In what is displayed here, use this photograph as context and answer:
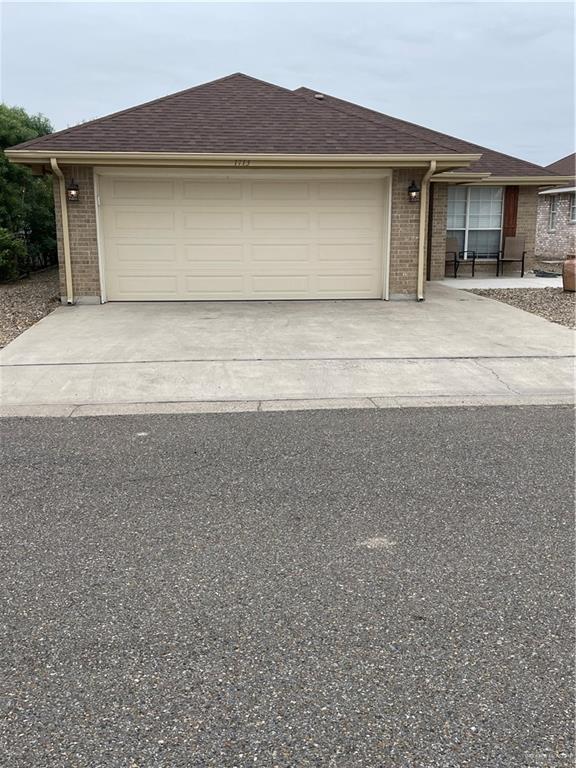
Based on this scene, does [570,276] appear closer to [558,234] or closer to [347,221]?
[347,221]

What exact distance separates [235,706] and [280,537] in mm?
1385

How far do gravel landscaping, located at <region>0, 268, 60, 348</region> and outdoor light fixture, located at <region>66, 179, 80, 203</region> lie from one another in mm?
2016

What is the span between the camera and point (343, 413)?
20.8 ft

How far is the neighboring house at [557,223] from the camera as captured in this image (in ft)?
90.7

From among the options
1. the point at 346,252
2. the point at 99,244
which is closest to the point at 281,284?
the point at 346,252

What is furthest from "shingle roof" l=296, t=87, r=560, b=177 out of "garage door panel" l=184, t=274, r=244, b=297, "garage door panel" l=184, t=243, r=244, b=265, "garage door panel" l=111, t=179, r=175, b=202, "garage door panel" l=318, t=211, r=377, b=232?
"garage door panel" l=184, t=274, r=244, b=297

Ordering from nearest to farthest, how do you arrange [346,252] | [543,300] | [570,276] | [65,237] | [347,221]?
1. [65,237]
2. [347,221]
3. [346,252]
4. [543,300]
5. [570,276]

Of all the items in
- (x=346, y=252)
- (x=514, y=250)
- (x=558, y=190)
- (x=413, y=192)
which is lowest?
(x=514, y=250)

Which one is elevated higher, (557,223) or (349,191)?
(349,191)

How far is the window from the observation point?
28.6 metres

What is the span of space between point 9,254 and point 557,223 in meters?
22.3

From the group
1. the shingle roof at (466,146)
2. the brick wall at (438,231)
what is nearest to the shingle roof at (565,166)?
the shingle roof at (466,146)

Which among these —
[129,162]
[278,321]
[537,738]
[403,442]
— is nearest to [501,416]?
[403,442]

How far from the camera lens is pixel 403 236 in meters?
13.2
